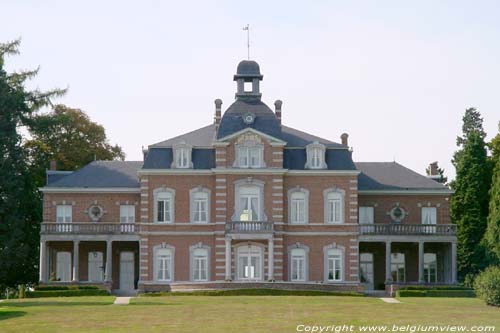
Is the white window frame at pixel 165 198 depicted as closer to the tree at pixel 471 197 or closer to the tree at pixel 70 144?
the tree at pixel 70 144

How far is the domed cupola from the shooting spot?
202 ft

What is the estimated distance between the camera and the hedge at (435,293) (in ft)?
180

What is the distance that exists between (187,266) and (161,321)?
23.9m

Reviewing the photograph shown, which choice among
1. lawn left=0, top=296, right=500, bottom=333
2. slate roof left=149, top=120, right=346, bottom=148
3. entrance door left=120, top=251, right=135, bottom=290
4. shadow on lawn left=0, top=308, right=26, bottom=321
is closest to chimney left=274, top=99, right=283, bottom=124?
slate roof left=149, top=120, right=346, bottom=148

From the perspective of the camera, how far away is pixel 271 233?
60219 mm

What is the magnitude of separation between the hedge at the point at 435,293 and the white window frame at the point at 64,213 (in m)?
19.0

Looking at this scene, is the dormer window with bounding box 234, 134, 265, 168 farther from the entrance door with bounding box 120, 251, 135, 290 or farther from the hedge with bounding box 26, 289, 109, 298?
the hedge with bounding box 26, 289, 109, 298

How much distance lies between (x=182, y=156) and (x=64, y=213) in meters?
7.46

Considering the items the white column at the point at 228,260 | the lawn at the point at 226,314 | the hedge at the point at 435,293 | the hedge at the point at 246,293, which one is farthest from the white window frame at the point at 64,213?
the hedge at the point at 435,293

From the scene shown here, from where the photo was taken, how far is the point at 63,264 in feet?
213

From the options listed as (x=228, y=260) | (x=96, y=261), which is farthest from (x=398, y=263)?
(x=96, y=261)

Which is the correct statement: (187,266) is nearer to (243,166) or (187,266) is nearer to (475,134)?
(243,166)

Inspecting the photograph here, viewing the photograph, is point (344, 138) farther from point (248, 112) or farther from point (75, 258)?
point (75, 258)

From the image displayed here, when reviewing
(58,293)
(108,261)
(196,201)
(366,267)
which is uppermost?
(196,201)
